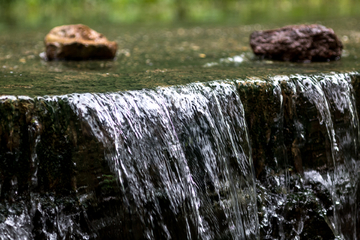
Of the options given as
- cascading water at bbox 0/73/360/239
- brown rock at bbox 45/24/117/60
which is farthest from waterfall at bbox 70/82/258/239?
brown rock at bbox 45/24/117/60

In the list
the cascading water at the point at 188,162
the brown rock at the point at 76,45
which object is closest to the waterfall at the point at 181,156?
the cascading water at the point at 188,162

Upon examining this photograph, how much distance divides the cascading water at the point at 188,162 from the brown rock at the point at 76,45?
165cm

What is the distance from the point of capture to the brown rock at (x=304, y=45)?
3.84 m

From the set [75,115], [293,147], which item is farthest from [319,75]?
→ [75,115]

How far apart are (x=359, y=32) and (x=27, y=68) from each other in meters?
4.76

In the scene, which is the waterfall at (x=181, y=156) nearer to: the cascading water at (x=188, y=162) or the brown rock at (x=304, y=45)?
the cascading water at (x=188, y=162)

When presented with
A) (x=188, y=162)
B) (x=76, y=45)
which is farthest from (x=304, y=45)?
(x=76, y=45)

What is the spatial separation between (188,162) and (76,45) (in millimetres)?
2053

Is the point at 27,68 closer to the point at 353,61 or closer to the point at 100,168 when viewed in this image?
the point at 100,168

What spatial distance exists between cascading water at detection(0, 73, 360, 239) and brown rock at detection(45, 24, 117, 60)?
5.40 ft

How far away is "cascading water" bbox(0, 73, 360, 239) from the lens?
2.22m

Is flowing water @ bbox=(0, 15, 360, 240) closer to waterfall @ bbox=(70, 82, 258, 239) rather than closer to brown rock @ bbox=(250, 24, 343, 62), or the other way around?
waterfall @ bbox=(70, 82, 258, 239)

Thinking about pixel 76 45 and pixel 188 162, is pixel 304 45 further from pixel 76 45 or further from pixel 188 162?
pixel 76 45

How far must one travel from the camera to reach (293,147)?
2.92 meters
